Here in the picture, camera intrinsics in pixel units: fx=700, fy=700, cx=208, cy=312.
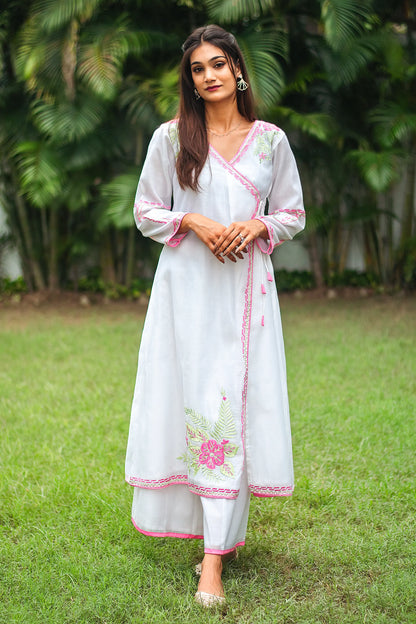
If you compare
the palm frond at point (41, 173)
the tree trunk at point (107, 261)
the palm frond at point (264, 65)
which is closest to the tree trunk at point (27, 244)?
the palm frond at point (41, 173)

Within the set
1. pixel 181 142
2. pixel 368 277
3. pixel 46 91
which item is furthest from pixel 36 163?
pixel 181 142

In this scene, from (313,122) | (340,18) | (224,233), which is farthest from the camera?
(313,122)

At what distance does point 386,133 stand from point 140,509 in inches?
217

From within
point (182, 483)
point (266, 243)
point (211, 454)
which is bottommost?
point (182, 483)

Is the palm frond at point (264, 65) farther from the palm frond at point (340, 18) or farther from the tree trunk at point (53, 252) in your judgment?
the tree trunk at point (53, 252)

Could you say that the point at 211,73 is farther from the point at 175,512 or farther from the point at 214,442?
the point at 175,512

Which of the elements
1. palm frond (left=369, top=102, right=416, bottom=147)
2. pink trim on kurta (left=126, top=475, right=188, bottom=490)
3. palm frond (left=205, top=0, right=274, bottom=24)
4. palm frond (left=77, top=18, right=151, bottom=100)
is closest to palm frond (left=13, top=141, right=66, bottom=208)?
palm frond (left=77, top=18, right=151, bottom=100)

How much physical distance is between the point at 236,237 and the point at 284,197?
13.9 inches

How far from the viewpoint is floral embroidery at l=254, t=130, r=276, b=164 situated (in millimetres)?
2328

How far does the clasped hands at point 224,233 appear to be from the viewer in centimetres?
216

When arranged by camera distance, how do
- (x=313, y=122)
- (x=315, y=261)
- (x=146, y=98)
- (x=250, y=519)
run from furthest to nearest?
1. (x=315, y=261)
2. (x=146, y=98)
3. (x=313, y=122)
4. (x=250, y=519)

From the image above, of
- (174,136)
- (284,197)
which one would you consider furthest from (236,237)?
(174,136)

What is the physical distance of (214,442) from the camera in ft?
7.49

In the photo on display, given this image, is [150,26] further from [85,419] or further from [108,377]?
[85,419]
